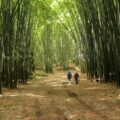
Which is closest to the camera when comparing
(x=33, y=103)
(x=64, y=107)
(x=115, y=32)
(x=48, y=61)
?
(x=64, y=107)

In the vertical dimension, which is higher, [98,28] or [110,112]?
[98,28]

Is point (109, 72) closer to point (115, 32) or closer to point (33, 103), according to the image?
point (115, 32)

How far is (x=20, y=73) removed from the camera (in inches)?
687

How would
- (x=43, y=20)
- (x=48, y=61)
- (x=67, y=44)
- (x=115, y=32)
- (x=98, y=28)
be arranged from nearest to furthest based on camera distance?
(x=115, y=32) < (x=98, y=28) < (x=43, y=20) < (x=48, y=61) < (x=67, y=44)

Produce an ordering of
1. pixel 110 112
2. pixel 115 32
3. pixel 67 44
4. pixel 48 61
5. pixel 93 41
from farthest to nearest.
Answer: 1. pixel 67 44
2. pixel 48 61
3. pixel 93 41
4. pixel 115 32
5. pixel 110 112

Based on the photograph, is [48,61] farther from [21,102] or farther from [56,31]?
[21,102]

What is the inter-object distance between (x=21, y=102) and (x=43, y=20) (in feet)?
58.7

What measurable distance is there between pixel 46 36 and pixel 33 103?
21602 mm

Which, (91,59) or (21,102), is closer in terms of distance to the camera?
(21,102)

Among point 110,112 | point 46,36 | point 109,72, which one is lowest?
point 110,112

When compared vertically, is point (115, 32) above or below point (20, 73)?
above

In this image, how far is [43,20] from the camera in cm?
2641

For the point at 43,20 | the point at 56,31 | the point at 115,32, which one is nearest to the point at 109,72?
the point at 115,32

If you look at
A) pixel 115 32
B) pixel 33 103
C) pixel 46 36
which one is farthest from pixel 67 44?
pixel 33 103
